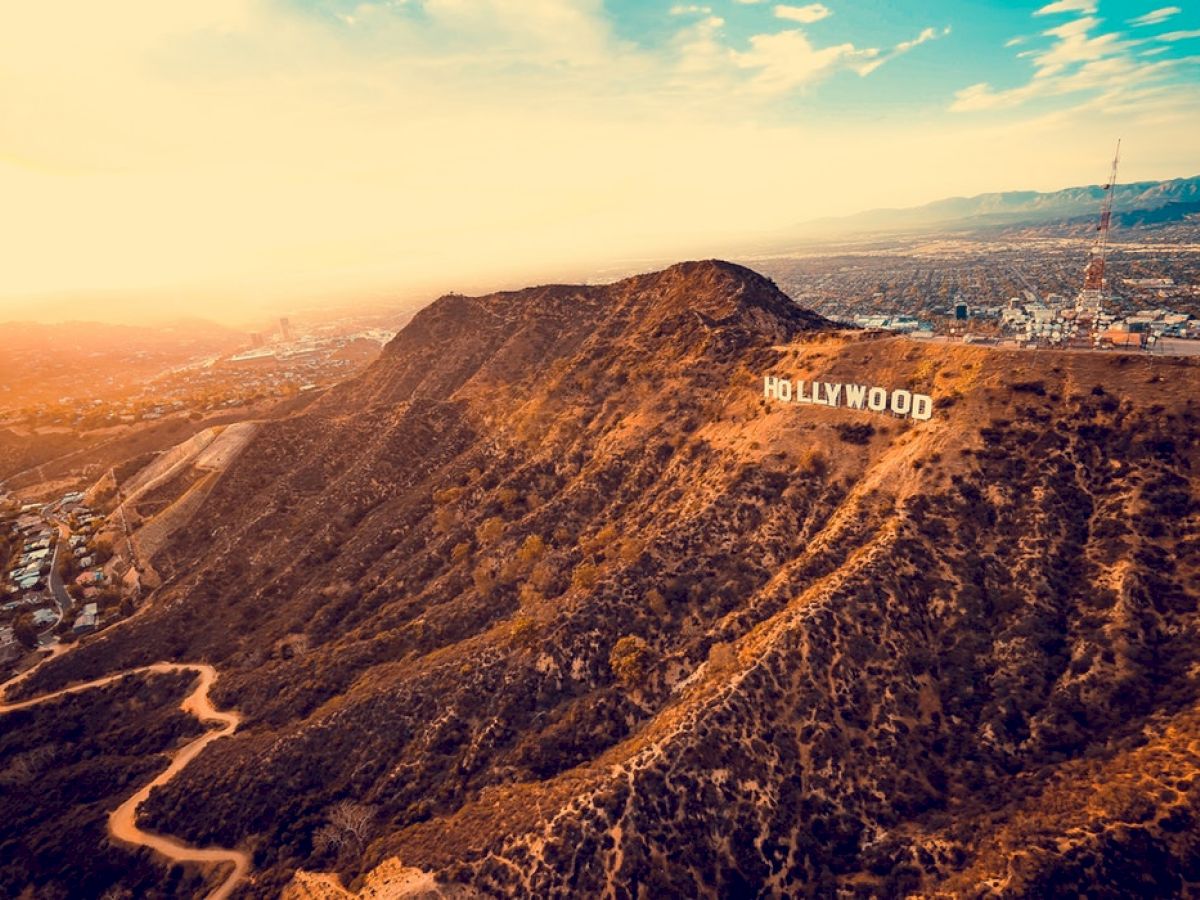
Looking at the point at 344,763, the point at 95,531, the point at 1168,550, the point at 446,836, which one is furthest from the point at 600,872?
the point at 95,531

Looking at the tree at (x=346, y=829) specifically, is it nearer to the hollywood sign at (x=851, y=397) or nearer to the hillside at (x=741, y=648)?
the hillside at (x=741, y=648)

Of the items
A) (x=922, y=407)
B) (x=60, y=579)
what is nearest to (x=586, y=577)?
(x=922, y=407)

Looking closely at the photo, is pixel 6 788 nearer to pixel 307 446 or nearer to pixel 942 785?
pixel 307 446

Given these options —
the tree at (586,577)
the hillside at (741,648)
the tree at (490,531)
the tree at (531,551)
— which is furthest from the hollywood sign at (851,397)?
the tree at (490,531)

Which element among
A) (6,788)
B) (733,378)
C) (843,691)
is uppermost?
→ (733,378)

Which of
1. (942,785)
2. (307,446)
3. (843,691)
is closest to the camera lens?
(942,785)

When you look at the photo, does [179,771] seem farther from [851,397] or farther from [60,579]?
[851,397]
